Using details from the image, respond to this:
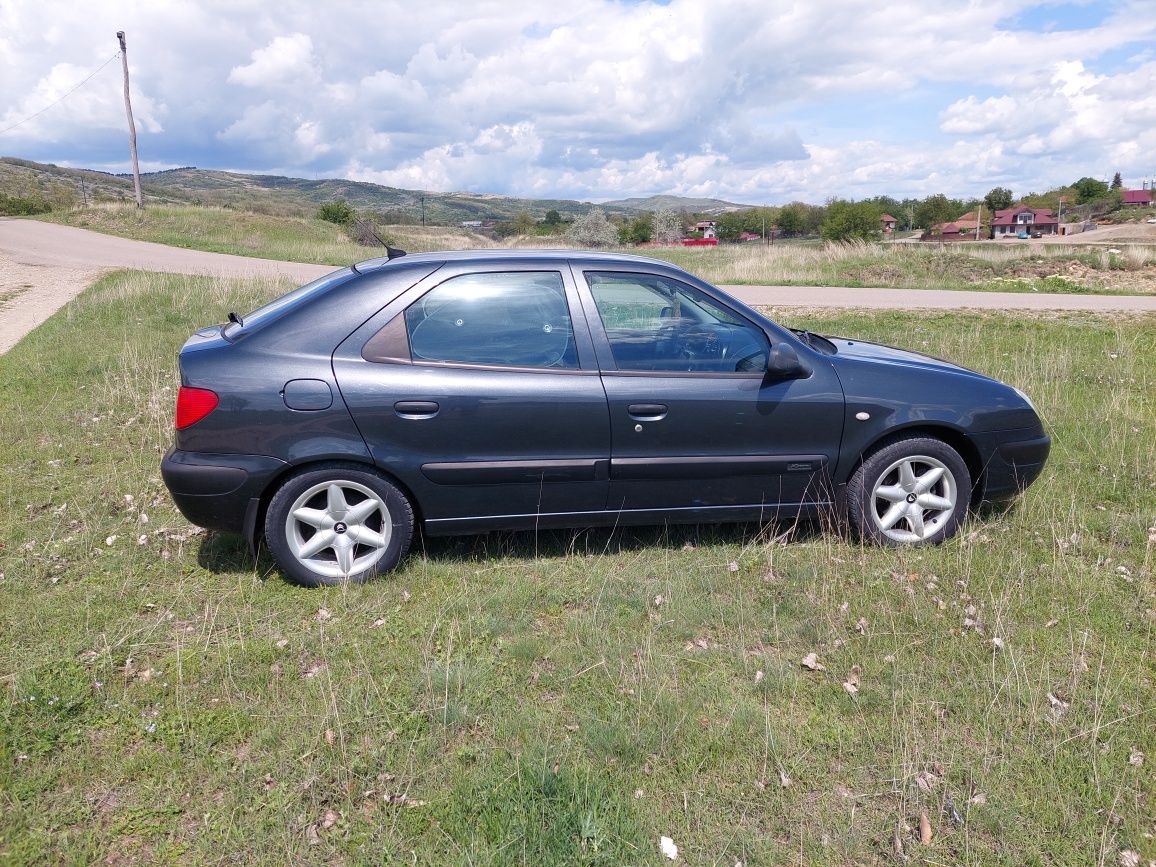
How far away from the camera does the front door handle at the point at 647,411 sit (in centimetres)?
442

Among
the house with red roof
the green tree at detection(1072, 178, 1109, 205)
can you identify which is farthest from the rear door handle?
the green tree at detection(1072, 178, 1109, 205)

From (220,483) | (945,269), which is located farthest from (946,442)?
(945,269)

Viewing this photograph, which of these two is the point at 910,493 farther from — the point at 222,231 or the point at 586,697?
the point at 222,231

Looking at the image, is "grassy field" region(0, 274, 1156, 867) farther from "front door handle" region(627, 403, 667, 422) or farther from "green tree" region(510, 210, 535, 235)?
"green tree" region(510, 210, 535, 235)

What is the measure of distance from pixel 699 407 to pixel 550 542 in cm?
122

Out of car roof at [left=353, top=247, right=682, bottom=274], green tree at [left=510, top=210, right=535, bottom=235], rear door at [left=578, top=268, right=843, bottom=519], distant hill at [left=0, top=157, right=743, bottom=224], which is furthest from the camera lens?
distant hill at [left=0, top=157, right=743, bottom=224]

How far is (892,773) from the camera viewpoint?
2943mm

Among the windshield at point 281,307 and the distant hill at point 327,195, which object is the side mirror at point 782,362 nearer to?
the windshield at point 281,307

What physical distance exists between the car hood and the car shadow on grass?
1.04m

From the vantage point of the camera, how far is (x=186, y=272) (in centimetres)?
1878

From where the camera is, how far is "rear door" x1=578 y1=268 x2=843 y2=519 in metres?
4.46

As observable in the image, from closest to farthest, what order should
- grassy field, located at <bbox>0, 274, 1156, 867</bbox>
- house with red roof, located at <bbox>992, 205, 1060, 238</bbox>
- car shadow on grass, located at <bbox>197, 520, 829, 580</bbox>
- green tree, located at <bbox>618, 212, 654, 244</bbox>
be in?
grassy field, located at <bbox>0, 274, 1156, 867</bbox>, car shadow on grass, located at <bbox>197, 520, 829, 580</bbox>, green tree, located at <bbox>618, 212, 654, 244</bbox>, house with red roof, located at <bbox>992, 205, 1060, 238</bbox>

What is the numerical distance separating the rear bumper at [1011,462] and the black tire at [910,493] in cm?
19

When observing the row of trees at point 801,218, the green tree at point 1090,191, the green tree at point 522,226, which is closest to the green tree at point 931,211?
the row of trees at point 801,218
